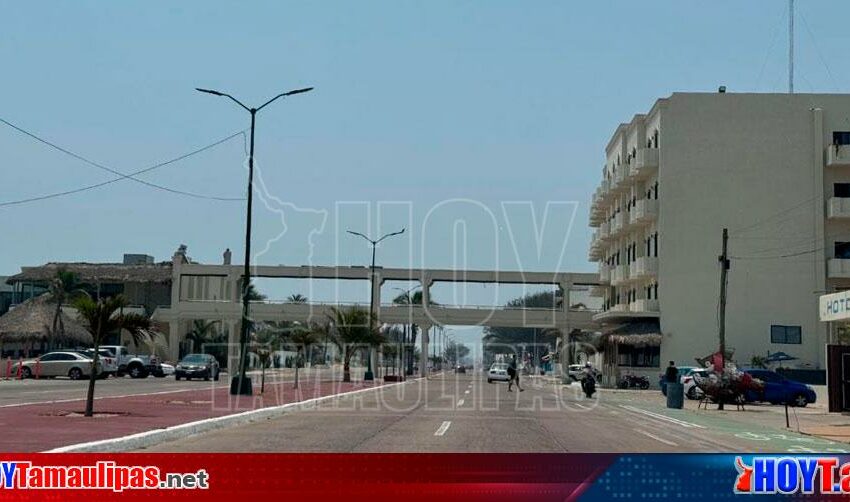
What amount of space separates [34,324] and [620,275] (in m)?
44.4

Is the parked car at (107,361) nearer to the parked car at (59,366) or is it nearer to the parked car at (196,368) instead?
the parked car at (59,366)

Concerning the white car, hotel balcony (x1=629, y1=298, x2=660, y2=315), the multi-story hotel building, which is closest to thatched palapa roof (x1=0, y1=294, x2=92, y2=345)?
the white car

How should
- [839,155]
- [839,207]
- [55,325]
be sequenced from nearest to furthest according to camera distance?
[839,207], [839,155], [55,325]

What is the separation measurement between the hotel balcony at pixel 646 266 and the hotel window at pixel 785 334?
858cm

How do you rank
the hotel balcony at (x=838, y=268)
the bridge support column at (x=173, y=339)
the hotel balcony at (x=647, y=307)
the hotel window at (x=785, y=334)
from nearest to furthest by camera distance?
the hotel balcony at (x=838, y=268), the hotel window at (x=785, y=334), the hotel balcony at (x=647, y=307), the bridge support column at (x=173, y=339)

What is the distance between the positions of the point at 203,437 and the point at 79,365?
38337 mm

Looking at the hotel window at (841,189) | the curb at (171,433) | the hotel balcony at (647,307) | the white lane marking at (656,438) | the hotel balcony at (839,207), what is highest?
the hotel window at (841,189)

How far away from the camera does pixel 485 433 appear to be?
20750 mm

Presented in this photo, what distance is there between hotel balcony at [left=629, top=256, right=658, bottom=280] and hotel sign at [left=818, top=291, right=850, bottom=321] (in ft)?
93.6

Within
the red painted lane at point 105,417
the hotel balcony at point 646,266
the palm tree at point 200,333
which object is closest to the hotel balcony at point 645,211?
the hotel balcony at point 646,266

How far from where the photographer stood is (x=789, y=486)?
281 inches

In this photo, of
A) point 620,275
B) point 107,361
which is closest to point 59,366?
point 107,361

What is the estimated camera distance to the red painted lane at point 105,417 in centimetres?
1645

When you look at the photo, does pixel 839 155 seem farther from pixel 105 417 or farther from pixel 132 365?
pixel 105 417
